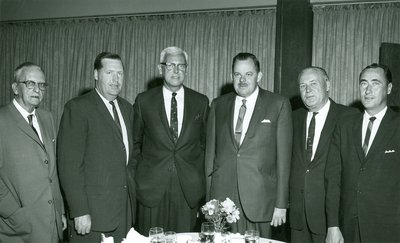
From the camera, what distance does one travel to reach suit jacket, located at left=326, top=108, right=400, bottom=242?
119 inches

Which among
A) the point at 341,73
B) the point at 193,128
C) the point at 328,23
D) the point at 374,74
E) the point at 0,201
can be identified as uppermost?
the point at 328,23

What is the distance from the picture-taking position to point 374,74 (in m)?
3.23

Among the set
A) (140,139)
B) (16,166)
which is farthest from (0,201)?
(140,139)

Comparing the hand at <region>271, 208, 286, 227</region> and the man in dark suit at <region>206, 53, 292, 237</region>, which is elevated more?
the man in dark suit at <region>206, 53, 292, 237</region>

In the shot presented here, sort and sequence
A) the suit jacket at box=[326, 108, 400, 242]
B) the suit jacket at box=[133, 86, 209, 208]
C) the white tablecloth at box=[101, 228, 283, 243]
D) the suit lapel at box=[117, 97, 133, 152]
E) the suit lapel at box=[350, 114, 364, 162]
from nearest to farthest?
the white tablecloth at box=[101, 228, 283, 243]
the suit jacket at box=[326, 108, 400, 242]
the suit lapel at box=[350, 114, 364, 162]
the suit lapel at box=[117, 97, 133, 152]
the suit jacket at box=[133, 86, 209, 208]

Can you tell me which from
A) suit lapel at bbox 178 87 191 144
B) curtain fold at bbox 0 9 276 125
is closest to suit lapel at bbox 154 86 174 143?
suit lapel at bbox 178 87 191 144

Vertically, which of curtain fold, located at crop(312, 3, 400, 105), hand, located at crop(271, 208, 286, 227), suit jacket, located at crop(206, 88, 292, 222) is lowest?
hand, located at crop(271, 208, 286, 227)

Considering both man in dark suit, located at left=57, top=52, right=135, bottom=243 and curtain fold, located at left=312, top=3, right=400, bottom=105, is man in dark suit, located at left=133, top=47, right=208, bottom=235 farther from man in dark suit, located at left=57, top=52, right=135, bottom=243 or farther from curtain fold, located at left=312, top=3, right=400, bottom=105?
curtain fold, located at left=312, top=3, right=400, bottom=105

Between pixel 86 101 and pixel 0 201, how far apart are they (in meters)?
0.96

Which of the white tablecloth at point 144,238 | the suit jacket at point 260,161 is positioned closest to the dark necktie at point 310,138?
the suit jacket at point 260,161

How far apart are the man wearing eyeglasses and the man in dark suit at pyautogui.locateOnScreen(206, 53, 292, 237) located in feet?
4.43

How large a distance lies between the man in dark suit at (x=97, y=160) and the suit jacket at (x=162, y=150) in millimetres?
240

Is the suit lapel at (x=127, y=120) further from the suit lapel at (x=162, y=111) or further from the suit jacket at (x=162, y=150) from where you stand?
the suit lapel at (x=162, y=111)

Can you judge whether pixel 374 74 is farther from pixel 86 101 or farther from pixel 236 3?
pixel 236 3
